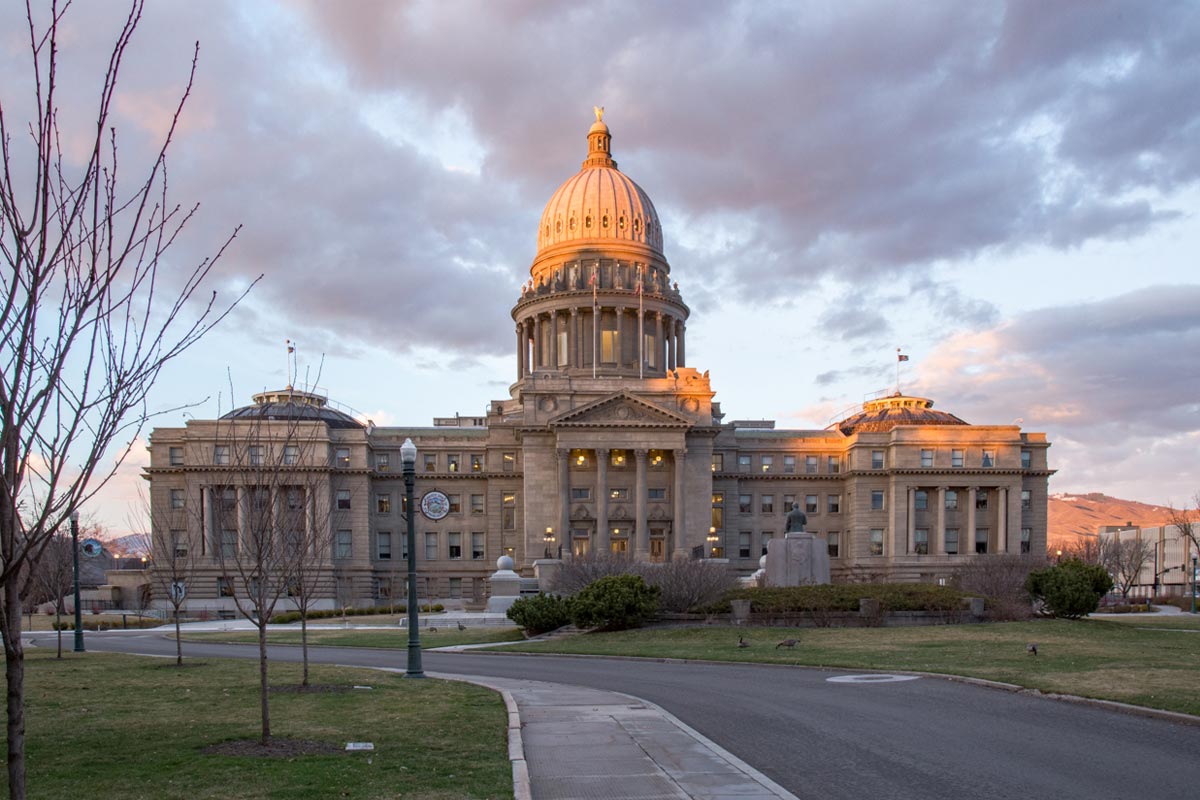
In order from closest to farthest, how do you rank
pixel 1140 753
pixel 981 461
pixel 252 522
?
pixel 1140 753 < pixel 252 522 < pixel 981 461

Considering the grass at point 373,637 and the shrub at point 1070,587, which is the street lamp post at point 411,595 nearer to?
the grass at point 373,637

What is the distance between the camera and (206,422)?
93188mm

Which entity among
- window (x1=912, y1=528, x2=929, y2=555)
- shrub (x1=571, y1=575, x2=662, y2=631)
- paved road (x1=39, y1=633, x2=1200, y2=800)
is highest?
paved road (x1=39, y1=633, x2=1200, y2=800)

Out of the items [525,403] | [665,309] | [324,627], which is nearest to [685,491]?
[525,403]

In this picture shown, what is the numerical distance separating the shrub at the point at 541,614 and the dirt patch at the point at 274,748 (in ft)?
93.8

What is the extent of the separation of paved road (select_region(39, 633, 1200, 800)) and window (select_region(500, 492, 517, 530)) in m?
73.7

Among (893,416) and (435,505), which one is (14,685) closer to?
(435,505)

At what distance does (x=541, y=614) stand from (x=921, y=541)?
212 feet

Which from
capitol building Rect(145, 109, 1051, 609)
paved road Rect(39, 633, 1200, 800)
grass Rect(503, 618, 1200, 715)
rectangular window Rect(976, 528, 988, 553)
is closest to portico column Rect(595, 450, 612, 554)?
capitol building Rect(145, 109, 1051, 609)

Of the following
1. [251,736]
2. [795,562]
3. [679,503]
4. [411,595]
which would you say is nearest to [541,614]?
[795,562]

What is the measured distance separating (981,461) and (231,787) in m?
96.0

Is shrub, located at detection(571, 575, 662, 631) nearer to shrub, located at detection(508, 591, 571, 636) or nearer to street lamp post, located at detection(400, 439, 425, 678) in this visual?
shrub, located at detection(508, 591, 571, 636)

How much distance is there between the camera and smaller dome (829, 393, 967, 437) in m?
113

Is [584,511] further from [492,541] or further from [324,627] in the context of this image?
[324,627]
